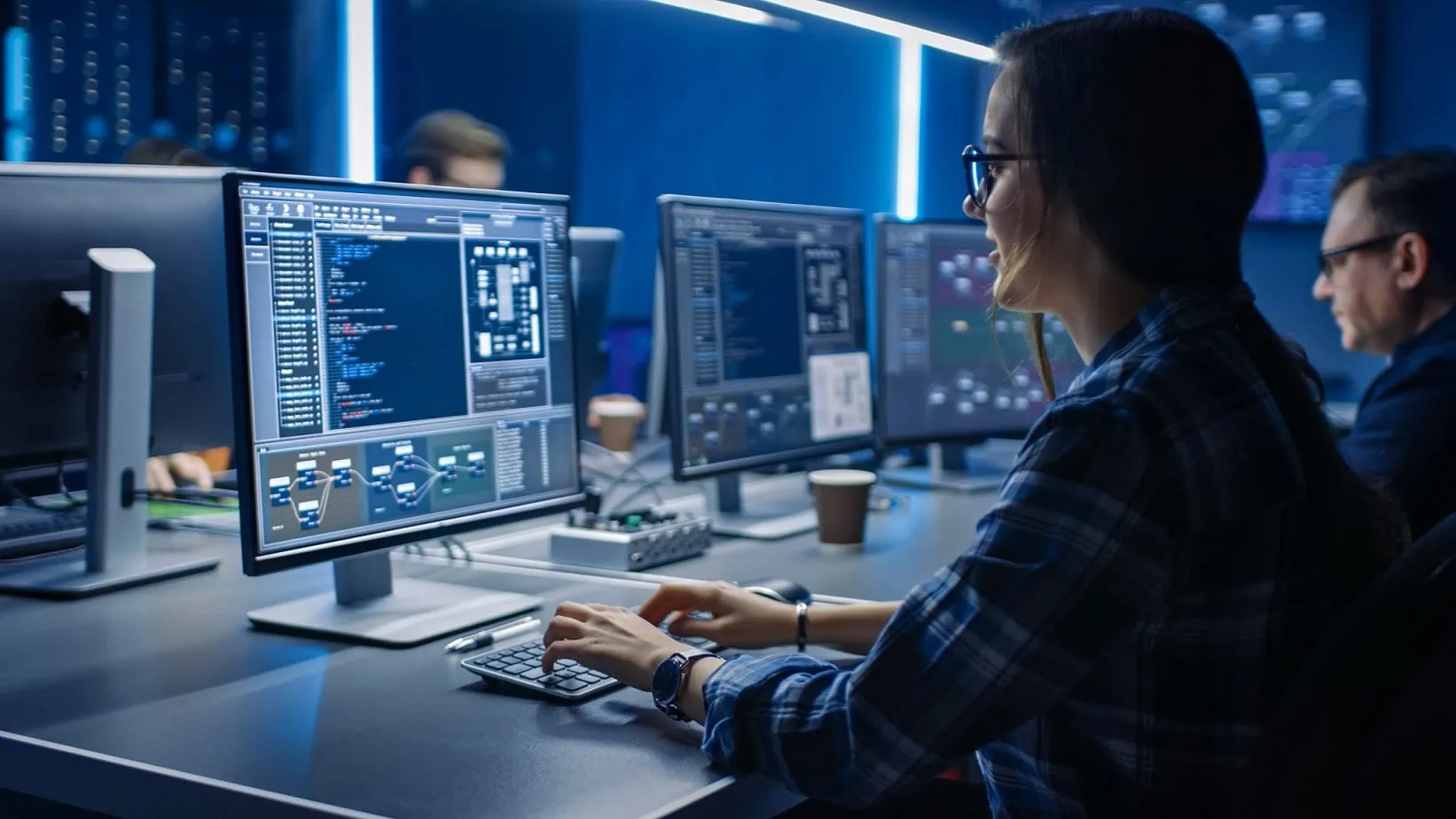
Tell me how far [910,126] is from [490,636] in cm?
386

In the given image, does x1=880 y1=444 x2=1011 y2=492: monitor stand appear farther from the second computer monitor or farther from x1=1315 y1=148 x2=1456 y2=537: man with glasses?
x1=1315 y1=148 x2=1456 y2=537: man with glasses

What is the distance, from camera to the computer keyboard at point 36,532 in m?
1.79

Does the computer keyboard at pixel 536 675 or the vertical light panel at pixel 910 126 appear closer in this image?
the computer keyboard at pixel 536 675

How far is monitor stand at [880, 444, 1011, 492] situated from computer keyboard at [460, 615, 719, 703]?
1.38 meters

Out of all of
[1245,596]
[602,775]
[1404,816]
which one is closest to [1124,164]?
[1245,596]

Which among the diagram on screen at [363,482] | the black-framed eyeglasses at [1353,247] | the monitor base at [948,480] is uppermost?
the black-framed eyeglasses at [1353,247]

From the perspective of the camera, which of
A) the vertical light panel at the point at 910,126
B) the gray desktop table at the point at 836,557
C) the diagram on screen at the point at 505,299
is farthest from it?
the vertical light panel at the point at 910,126

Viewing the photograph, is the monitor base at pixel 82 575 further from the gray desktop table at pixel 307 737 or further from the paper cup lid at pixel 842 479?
the paper cup lid at pixel 842 479

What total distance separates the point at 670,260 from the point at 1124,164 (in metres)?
1.02

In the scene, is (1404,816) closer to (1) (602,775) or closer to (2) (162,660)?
(1) (602,775)

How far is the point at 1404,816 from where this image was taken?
78cm

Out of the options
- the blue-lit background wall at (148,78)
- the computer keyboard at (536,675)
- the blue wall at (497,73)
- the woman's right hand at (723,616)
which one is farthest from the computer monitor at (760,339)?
the blue-lit background wall at (148,78)

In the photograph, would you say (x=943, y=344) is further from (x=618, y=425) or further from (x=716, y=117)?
(x=716, y=117)

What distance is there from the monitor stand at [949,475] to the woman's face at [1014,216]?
136 centimetres
